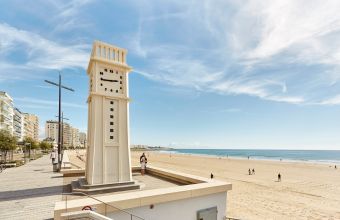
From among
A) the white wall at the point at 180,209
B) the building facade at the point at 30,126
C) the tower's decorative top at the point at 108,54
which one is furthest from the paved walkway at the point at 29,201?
the building facade at the point at 30,126

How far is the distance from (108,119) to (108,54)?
10.2 ft

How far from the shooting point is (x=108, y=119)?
32.4 ft

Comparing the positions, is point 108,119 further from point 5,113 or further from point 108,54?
point 5,113

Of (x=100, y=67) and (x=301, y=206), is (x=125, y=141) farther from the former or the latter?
(x=301, y=206)

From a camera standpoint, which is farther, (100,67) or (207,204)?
(100,67)

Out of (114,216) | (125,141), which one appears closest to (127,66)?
(125,141)

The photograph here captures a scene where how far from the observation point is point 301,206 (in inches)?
606

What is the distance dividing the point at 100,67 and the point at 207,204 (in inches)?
293

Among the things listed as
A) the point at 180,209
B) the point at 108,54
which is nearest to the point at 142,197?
the point at 180,209

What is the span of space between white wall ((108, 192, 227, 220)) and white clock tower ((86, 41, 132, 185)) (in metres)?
3.13

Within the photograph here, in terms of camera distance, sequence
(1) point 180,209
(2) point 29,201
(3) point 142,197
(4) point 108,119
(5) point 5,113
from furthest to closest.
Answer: (5) point 5,113 < (4) point 108,119 < (2) point 29,201 < (1) point 180,209 < (3) point 142,197

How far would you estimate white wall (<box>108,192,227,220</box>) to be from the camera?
6.75 meters

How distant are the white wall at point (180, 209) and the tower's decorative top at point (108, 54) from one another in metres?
6.59

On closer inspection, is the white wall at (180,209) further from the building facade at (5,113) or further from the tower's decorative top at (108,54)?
the building facade at (5,113)
